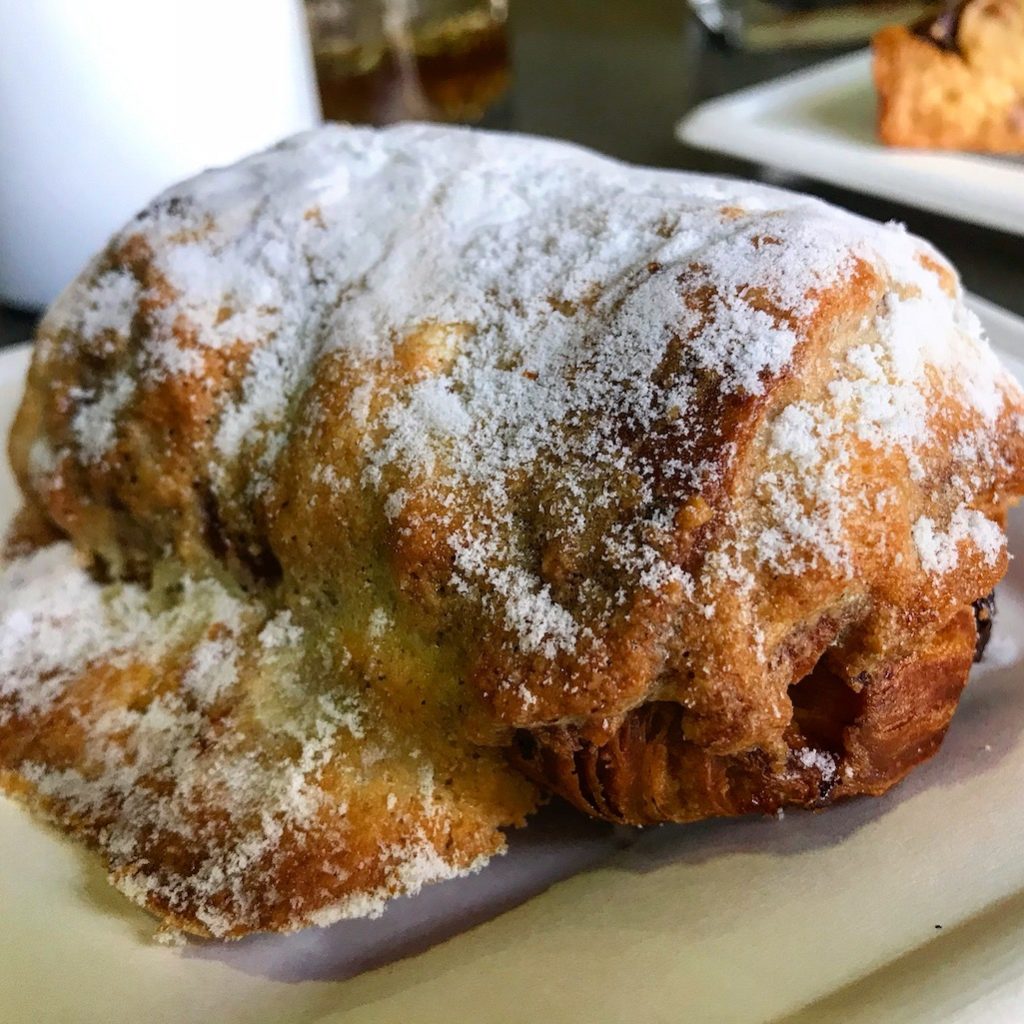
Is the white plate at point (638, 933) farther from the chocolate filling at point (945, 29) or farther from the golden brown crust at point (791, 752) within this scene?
the chocolate filling at point (945, 29)

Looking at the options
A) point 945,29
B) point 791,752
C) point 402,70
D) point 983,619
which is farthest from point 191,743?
point 402,70

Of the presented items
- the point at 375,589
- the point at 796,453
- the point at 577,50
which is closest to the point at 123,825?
the point at 375,589

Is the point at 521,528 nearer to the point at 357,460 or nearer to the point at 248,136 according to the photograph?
the point at 357,460

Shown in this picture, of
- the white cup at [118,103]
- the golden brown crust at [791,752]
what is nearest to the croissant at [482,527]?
the golden brown crust at [791,752]

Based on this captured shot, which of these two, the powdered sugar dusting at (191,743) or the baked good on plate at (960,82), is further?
the baked good on plate at (960,82)

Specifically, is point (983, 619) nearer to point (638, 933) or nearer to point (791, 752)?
point (791, 752)
